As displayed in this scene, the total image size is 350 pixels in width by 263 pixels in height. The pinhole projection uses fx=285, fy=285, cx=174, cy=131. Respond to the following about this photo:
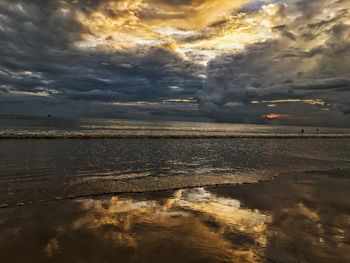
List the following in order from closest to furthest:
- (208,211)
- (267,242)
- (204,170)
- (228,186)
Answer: (267,242) < (208,211) < (228,186) < (204,170)

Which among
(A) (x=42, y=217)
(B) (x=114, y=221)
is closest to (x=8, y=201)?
(A) (x=42, y=217)

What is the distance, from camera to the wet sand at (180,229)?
7355 mm

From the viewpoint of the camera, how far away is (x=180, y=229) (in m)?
9.22

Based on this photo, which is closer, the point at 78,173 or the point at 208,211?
the point at 208,211

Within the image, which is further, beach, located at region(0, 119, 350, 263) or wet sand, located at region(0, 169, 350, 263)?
beach, located at region(0, 119, 350, 263)

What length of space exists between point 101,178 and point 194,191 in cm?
597

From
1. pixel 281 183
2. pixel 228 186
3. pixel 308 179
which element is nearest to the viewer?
pixel 228 186

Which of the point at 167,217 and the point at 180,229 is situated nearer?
the point at 180,229

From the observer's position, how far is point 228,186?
16547 millimetres

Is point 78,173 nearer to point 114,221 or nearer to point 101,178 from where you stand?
point 101,178

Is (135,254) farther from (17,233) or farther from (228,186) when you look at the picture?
(228,186)

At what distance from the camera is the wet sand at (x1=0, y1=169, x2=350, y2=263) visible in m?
7.36

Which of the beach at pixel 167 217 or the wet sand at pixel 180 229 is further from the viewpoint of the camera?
the beach at pixel 167 217

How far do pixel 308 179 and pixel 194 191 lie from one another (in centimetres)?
947
